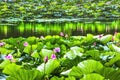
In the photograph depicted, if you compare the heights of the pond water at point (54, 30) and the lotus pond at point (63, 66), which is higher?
the lotus pond at point (63, 66)

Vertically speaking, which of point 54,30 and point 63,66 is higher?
point 63,66

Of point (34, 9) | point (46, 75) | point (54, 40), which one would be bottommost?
point (34, 9)

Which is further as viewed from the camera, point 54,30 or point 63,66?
point 54,30

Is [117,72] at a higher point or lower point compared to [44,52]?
higher

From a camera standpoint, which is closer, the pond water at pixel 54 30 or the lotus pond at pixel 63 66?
the lotus pond at pixel 63 66

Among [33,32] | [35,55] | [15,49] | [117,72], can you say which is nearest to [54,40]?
[15,49]

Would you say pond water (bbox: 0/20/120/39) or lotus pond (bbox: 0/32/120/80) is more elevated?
lotus pond (bbox: 0/32/120/80)

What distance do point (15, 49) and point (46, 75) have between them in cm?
140

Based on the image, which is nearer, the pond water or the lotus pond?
the lotus pond

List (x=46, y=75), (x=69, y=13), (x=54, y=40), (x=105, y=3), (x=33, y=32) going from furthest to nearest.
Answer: (x=105, y=3)
(x=69, y=13)
(x=33, y=32)
(x=54, y=40)
(x=46, y=75)

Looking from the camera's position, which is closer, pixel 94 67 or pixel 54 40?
pixel 94 67

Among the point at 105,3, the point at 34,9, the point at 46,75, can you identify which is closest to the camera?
the point at 46,75

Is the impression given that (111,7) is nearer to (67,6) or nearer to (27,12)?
(67,6)

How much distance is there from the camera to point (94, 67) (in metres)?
1.80
